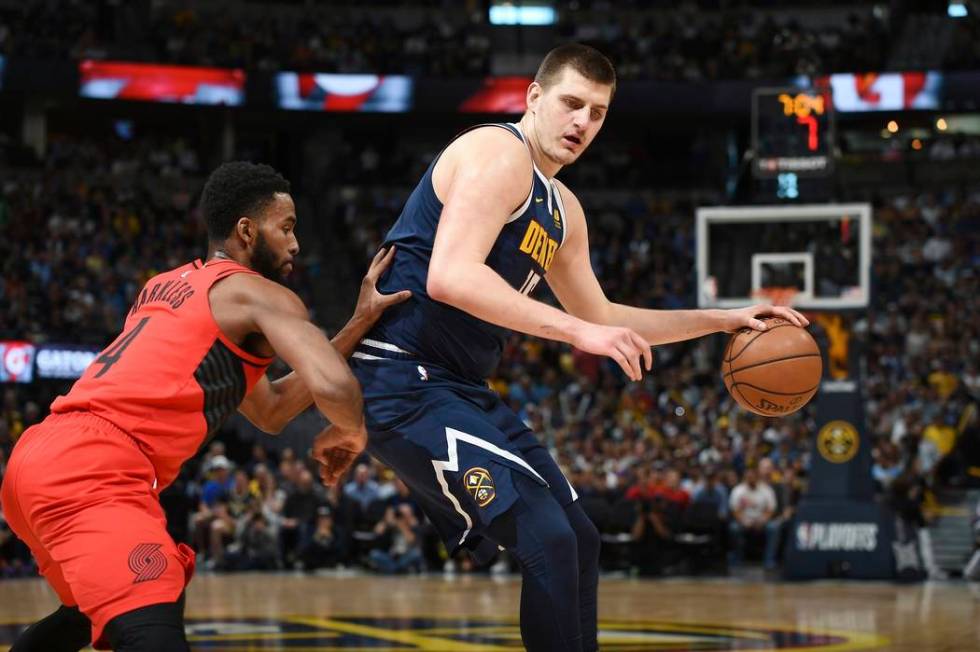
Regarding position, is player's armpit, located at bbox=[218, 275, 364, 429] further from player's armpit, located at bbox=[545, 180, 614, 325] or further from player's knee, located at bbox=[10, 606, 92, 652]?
player's armpit, located at bbox=[545, 180, 614, 325]

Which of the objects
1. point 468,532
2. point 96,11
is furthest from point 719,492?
point 96,11

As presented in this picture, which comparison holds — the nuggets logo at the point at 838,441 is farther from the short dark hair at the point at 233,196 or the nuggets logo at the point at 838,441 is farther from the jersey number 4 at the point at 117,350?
the jersey number 4 at the point at 117,350

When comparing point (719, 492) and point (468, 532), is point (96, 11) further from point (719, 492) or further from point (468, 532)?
point (468, 532)

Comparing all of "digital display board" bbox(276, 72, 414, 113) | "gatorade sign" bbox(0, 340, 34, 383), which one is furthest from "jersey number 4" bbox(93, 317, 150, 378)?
"digital display board" bbox(276, 72, 414, 113)

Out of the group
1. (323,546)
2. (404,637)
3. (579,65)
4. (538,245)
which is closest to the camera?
(579,65)

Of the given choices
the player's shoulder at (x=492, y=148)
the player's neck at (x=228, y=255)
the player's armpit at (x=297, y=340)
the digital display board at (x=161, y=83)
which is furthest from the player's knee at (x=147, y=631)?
the digital display board at (x=161, y=83)

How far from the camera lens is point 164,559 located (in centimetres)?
343

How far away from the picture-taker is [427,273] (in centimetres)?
421

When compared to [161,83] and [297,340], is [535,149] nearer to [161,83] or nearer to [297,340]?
[297,340]

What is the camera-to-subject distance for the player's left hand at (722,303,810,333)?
439cm

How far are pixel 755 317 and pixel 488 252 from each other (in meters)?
0.99

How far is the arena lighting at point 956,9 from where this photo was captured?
1164 inches

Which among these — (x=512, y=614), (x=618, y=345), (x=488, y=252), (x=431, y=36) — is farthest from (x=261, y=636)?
(x=431, y=36)

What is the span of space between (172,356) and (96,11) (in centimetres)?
2633
